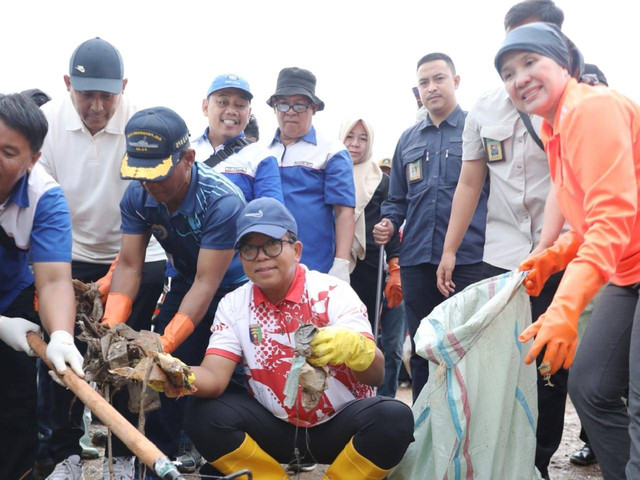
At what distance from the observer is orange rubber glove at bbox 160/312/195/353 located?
2.94 meters

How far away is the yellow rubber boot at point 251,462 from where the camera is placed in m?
2.99

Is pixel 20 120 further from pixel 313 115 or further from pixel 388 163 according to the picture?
pixel 388 163

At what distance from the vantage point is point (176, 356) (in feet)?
11.3

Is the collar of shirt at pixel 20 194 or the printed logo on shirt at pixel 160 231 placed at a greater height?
the collar of shirt at pixel 20 194

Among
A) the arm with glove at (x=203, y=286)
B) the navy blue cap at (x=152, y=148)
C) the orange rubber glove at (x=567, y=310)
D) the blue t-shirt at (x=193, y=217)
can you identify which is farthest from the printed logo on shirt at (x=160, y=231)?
the orange rubber glove at (x=567, y=310)

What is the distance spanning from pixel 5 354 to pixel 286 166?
1798 millimetres

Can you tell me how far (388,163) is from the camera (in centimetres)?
642

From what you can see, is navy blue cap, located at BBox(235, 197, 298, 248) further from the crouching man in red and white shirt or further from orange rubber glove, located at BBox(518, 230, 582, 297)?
orange rubber glove, located at BBox(518, 230, 582, 297)

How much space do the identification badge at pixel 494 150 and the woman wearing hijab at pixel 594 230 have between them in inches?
29.7

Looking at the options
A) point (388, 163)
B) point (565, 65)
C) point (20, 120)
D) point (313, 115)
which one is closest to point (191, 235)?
point (20, 120)

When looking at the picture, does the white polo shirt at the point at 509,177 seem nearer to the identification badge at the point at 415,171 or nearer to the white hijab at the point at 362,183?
the identification badge at the point at 415,171

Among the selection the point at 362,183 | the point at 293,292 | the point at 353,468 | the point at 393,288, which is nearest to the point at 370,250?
the point at 393,288

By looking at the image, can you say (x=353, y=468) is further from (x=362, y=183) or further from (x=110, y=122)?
(x=362, y=183)

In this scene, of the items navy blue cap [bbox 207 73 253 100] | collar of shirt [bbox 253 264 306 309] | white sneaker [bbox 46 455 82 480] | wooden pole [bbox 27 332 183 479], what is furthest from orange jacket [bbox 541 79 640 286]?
white sneaker [bbox 46 455 82 480]
